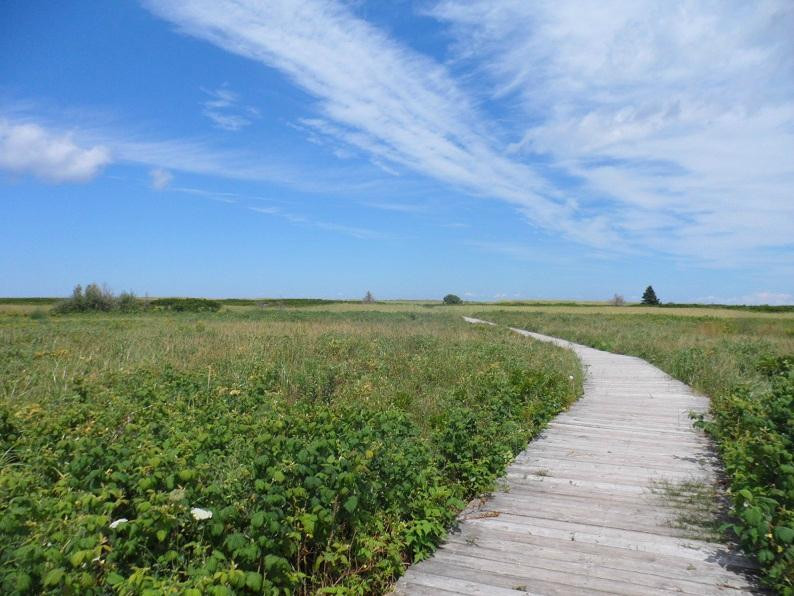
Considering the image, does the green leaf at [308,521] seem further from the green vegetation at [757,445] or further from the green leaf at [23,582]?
the green vegetation at [757,445]

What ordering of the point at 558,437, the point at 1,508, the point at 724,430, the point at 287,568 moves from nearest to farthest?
the point at 287,568, the point at 1,508, the point at 724,430, the point at 558,437

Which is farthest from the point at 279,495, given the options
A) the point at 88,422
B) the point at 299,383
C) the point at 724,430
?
the point at 299,383

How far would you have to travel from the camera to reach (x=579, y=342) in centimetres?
2409

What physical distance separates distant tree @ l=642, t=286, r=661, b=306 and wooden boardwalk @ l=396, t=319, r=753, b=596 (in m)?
76.2

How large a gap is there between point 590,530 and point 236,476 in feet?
9.76

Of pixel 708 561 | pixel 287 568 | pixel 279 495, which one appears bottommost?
pixel 708 561

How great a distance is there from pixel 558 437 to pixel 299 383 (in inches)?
203

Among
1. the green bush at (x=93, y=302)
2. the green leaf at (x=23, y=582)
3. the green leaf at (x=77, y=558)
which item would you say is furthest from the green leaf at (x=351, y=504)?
the green bush at (x=93, y=302)

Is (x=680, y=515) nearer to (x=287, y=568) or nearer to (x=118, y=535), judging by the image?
(x=287, y=568)

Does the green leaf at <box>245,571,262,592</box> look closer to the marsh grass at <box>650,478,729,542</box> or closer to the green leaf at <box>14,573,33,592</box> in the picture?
the green leaf at <box>14,573,33,592</box>

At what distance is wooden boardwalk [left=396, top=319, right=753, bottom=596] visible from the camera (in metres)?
3.47

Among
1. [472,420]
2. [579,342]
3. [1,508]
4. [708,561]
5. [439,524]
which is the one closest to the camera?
[1,508]

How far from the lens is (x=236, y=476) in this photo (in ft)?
13.3

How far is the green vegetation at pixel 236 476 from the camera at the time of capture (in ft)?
9.14
